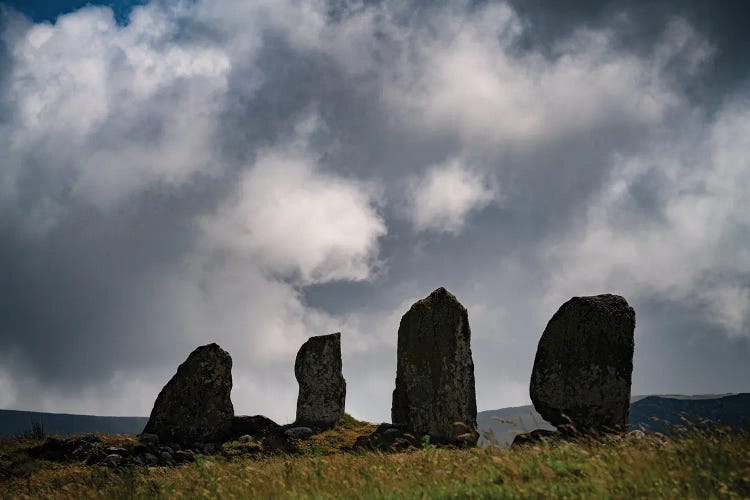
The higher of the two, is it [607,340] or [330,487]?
[607,340]

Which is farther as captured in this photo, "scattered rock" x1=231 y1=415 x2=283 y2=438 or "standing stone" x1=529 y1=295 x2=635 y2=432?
"scattered rock" x1=231 y1=415 x2=283 y2=438

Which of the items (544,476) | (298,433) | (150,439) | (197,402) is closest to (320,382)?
(298,433)

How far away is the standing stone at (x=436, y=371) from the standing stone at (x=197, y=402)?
8.50 metres

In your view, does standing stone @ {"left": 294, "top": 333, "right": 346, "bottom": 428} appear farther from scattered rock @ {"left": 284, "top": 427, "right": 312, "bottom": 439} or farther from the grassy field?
the grassy field

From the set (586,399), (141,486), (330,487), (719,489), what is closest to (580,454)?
(719,489)

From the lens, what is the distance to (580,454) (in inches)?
329

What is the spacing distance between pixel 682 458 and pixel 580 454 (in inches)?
53.6

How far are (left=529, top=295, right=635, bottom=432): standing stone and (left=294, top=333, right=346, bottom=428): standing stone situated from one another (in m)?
12.7

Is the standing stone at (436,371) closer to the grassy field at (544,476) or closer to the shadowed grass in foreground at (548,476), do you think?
the grassy field at (544,476)

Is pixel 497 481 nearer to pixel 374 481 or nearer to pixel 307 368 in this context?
pixel 374 481

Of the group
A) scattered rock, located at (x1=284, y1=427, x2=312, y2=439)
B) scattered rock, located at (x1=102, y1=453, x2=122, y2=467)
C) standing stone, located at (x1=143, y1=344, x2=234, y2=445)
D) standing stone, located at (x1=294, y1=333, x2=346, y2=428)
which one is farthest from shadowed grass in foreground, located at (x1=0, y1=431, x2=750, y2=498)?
standing stone, located at (x1=294, y1=333, x2=346, y2=428)

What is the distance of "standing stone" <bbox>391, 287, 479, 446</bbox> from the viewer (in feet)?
84.8

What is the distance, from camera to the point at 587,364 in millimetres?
21750

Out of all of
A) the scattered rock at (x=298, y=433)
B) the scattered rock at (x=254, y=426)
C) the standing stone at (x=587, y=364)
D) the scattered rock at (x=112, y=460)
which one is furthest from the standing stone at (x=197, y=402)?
the standing stone at (x=587, y=364)
